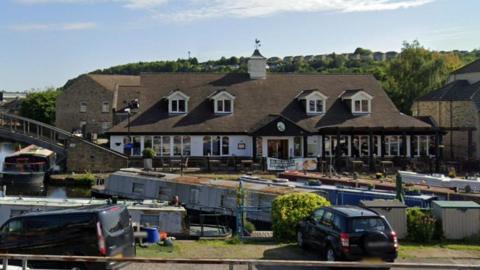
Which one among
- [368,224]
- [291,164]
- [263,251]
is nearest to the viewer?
[368,224]

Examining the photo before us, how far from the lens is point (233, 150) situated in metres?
49.8

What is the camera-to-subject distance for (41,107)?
105062 millimetres

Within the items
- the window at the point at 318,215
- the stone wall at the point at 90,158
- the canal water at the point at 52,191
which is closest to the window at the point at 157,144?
the stone wall at the point at 90,158

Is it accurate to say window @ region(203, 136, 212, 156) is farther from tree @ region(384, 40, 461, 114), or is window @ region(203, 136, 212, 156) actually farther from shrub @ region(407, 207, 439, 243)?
tree @ region(384, 40, 461, 114)

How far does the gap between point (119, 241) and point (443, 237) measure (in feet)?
36.8

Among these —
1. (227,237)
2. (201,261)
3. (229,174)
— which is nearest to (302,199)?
(227,237)

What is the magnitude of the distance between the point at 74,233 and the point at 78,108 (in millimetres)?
70414

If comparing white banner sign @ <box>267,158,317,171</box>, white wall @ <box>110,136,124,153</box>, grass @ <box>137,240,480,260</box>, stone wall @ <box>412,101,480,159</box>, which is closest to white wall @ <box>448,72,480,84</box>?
stone wall @ <box>412,101,480,159</box>

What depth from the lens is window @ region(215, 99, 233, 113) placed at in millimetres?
51688

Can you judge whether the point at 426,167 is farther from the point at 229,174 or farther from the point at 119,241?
the point at 119,241

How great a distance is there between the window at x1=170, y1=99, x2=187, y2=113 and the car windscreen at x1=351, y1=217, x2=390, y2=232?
35.7 m

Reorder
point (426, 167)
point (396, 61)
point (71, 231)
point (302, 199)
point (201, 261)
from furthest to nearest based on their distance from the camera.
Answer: point (396, 61) → point (426, 167) → point (302, 199) → point (71, 231) → point (201, 261)

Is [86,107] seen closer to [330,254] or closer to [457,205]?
[457,205]

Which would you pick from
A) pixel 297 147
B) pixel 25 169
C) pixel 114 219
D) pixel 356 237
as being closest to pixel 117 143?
pixel 25 169
